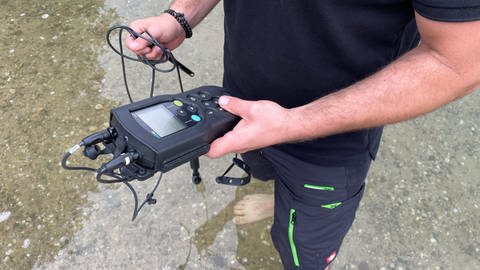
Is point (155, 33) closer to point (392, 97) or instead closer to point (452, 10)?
point (392, 97)

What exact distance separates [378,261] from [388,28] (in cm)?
113

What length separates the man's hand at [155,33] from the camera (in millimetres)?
1268

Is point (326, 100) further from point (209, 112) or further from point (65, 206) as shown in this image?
point (65, 206)

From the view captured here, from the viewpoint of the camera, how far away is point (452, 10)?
79 cm

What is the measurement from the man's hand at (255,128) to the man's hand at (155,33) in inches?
15.2

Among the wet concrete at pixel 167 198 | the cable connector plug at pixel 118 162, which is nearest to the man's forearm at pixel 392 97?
the cable connector plug at pixel 118 162

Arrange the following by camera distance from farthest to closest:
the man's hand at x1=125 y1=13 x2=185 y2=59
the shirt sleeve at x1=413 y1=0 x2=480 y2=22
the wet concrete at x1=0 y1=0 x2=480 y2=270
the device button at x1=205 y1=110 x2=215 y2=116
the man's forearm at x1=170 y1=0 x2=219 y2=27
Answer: the wet concrete at x1=0 y1=0 x2=480 y2=270, the man's forearm at x1=170 y1=0 x2=219 y2=27, the man's hand at x1=125 y1=13 x2=185 y2=59, the device button at x1=205 y1=110 x2=215 y2=116, the shirt sleeve at x1=413 y1=0 x2=480 y2=22

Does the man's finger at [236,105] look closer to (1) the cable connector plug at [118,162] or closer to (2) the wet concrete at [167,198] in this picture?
(1) the cable connector plug at [118,162]

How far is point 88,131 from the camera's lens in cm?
212

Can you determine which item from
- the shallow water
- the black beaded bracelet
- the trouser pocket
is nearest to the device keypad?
the black beaded bracelet

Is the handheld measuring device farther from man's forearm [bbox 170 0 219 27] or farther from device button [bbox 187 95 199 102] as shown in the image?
man's forearm [bbox 170 0 219 27]

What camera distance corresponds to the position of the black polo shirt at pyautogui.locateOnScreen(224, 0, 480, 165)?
0.97m

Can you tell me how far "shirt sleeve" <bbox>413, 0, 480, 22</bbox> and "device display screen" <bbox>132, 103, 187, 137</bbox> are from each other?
62 cm

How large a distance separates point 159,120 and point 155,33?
0.39 m
